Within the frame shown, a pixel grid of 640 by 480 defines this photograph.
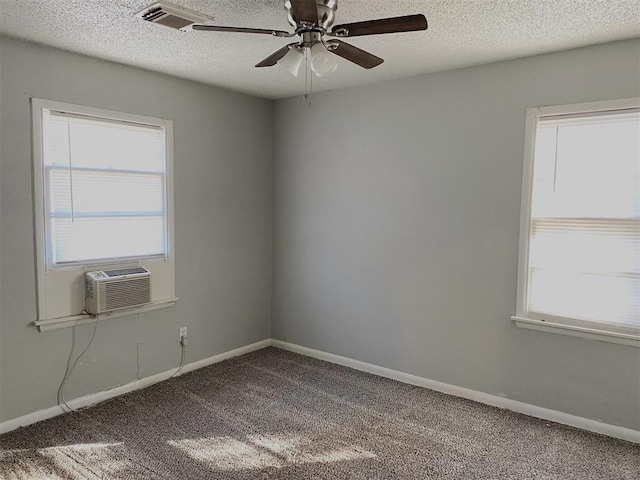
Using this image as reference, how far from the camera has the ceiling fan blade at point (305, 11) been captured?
175cm

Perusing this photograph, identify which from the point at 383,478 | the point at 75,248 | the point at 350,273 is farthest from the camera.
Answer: the point at 350,273

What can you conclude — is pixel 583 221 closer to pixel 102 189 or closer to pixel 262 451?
pixel 262 451

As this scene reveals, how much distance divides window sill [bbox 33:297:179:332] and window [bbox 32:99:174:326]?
4 centimetres

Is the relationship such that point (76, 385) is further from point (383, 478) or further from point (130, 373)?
point (383, 478)

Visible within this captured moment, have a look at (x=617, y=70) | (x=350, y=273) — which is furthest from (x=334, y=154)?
(x=617, y=70)

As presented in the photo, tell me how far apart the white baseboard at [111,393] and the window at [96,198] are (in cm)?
64

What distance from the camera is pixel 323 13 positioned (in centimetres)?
190

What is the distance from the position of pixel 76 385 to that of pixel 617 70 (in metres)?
4.12

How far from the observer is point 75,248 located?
3.18 m

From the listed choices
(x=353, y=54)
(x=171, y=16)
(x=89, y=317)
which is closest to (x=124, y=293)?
(x=89, y=317)

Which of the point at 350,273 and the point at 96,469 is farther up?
the point at 350,273

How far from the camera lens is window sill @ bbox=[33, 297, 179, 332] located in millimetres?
3027

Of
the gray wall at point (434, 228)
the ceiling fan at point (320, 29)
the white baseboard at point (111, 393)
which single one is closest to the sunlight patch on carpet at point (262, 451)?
the white baseboard at point (111, 393)

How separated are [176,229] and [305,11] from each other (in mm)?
2428
